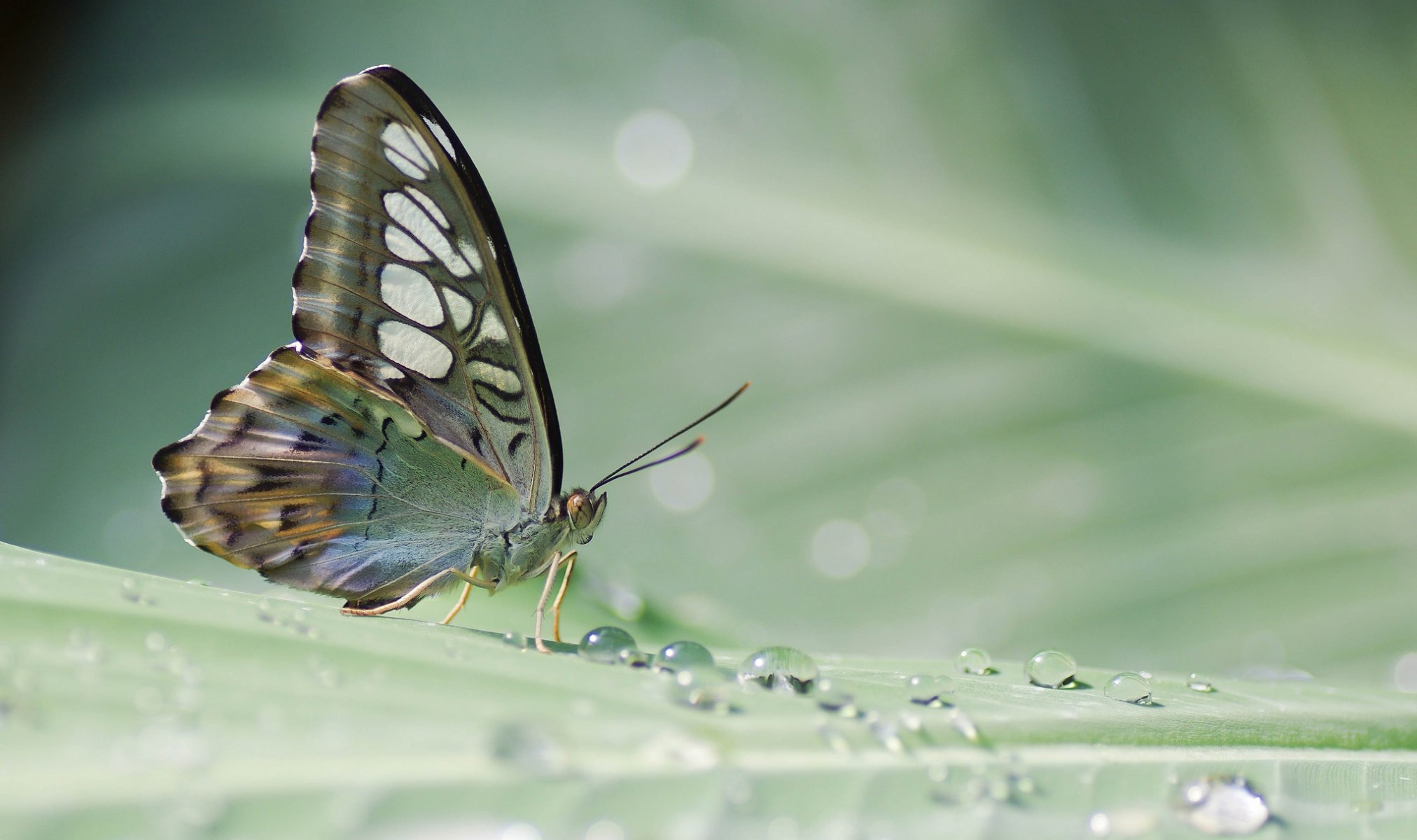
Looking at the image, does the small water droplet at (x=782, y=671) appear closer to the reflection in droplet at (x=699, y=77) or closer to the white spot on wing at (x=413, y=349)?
the white spot on wing at (x=413, y=349)

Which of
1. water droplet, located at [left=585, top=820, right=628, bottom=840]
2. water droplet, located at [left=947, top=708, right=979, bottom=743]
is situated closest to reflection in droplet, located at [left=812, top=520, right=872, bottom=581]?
water droplet, located at [left=947, top=708, right=979, bottom=743]

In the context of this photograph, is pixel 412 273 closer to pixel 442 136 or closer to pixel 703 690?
pixel 442 136

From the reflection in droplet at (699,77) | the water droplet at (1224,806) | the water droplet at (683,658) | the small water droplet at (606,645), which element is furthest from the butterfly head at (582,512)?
the reflection in droplet at (699,77)

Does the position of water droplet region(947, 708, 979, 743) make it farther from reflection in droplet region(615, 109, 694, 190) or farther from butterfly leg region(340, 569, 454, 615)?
reflection in droplet region(615, 109, 694, 190)

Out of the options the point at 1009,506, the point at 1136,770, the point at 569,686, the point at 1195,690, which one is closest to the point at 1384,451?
the point at 1009,506

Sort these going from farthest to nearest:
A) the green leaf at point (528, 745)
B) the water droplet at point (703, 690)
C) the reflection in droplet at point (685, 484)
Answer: the reflection in droplet at point (685, 484) < the water droplet at point (703, 690) < the green leaf at point (528, 745)

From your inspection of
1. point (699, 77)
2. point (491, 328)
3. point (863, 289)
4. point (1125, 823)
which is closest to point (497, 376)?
point (491, 328)

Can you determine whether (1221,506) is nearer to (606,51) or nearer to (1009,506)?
(1009,506)
